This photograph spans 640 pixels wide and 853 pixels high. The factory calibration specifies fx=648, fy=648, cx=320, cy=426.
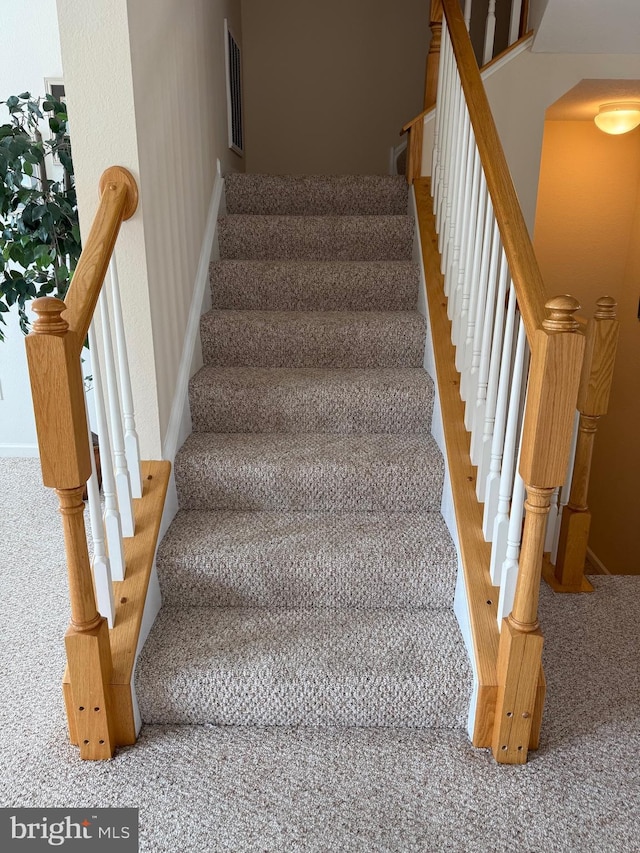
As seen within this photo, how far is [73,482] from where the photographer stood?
1.36m

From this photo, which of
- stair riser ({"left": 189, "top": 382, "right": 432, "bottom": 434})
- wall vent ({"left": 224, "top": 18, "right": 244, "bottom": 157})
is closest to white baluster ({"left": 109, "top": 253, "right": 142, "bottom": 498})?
stair riser ({"left": 189, "top": 382, "right": 432, "bottom": 434})

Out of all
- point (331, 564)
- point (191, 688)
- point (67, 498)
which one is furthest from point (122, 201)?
point (191, 688)

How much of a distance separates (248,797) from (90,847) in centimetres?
34

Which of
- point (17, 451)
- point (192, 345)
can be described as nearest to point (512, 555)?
point (192, 345)

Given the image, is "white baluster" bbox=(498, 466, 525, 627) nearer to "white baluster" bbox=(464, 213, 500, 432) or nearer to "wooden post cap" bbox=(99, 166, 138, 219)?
"white baluster" bbox=(464, 213, 500, 432)

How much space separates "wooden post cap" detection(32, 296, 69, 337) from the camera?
1.29m

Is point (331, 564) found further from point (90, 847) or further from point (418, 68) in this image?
point (418, 68)

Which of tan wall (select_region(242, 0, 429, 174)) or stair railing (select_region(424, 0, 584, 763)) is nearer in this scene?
stair railing (select_region(424, 0, 584, 763))

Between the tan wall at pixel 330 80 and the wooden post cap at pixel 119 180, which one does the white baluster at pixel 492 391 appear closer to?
the wooden post cap at pixel 119 180

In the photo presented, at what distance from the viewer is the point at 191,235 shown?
245 centimetres

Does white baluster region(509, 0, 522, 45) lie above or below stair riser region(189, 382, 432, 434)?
above

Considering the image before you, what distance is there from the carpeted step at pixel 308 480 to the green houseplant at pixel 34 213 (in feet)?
3.73

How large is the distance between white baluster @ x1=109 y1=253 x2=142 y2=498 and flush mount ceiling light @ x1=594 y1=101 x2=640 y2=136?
269 cm

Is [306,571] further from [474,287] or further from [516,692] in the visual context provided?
[474,287]
